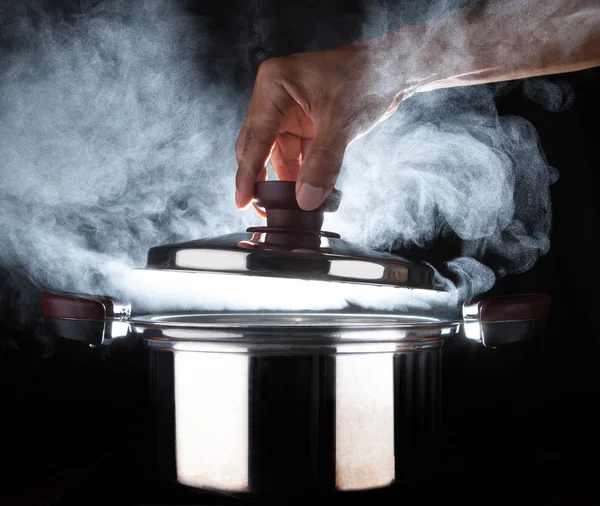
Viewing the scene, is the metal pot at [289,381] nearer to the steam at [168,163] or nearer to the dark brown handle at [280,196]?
the dark brown handle at [280,196]

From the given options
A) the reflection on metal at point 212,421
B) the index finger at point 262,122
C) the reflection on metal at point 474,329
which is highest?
the index finger at point 262,122

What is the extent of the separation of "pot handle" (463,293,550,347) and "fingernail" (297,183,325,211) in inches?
8.5

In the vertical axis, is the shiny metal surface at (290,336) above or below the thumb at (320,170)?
below

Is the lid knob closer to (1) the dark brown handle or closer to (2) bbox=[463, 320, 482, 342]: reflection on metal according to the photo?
(1) the dark brown handle

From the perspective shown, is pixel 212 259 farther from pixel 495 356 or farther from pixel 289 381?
pixel 495 356

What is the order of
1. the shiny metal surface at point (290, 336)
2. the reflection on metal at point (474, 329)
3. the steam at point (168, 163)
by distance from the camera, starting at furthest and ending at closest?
the steam at point (168, 163) → the reflection on metal at point (474, 329) → the shiny metal surface at point (290, 336)

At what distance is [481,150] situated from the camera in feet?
4.02

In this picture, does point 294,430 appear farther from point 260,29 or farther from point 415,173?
point 260,29

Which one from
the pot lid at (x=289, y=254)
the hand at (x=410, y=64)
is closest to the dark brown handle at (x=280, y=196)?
the pot lid at (x=289, y=254)

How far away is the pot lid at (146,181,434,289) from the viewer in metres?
0.66

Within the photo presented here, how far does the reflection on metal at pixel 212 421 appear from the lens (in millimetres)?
624

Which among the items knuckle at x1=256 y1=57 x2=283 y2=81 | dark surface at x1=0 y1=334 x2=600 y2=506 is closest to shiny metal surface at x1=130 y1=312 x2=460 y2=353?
dark surface at x1=0 y1=334 x2=600 y2=506

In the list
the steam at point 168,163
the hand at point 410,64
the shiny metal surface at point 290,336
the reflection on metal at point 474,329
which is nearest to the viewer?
the shiny metal surface at point 290,336

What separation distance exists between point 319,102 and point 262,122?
10 cm
